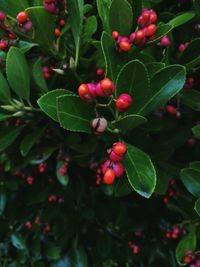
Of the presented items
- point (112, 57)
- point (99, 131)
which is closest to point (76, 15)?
point (112, 57)

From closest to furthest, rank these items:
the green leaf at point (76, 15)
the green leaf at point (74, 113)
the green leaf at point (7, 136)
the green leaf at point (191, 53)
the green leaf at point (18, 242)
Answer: the green leaf at point (74, 113), the green leaf at point (76, 15), the green leaf at point (191, 53), the green leaf at point (7, 136), the green leaf at point (18, 242)

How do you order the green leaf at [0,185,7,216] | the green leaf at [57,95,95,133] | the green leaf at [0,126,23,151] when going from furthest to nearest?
1. the green leaf at [0,185,7,216]
2. the green leaf at [0,126,23,151]
3. the green leaf at [57,95,95,133]

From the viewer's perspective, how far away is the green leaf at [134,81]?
1.16 meters

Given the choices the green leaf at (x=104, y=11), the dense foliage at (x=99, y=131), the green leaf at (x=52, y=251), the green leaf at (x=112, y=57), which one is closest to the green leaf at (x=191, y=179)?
the dense foliage at (x=99, y=131)

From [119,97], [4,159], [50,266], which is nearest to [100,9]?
[119,97]

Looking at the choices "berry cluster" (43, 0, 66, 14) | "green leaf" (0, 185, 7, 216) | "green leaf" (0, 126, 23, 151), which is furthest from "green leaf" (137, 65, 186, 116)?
"green leaf" (0, 185, 7, 216)

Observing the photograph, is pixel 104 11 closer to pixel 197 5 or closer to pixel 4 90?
pixel 197 5

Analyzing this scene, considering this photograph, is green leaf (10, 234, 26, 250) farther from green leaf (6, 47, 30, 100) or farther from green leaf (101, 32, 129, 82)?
green leaf (101, 32, 129, 82)

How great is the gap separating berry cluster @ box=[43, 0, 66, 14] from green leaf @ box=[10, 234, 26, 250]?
4.96 ft

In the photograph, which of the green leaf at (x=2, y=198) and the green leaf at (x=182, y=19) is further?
the green leaf at (x=2, y=198)

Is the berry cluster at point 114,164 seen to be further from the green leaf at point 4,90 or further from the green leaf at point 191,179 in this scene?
the green leaf at point 4,90

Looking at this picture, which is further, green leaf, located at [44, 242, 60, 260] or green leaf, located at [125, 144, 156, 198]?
green leaf, located at [44, 242, 60, 260]

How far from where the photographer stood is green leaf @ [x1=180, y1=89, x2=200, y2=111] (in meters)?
1.43

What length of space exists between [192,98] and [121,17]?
0.41 m
